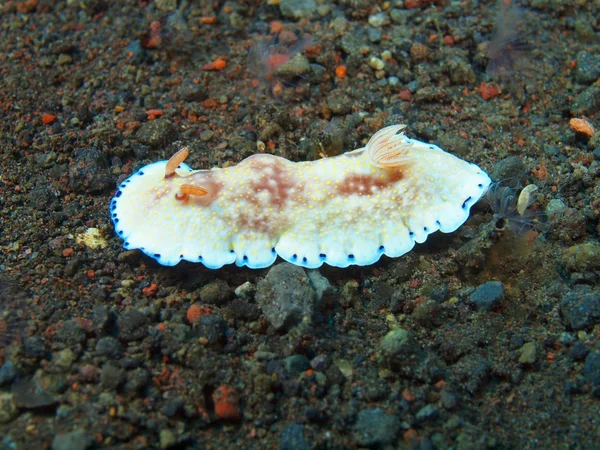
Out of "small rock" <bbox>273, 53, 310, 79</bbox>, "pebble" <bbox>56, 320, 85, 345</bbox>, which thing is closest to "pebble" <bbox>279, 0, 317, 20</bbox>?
"small rock" <bbox>273, 53, 310, 79</bbox>

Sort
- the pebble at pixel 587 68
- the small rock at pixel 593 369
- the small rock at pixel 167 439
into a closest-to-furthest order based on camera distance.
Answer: the small rock at pixel 167 439 → the small rock at pixel 593 369 → the pebble at pixel 587 68

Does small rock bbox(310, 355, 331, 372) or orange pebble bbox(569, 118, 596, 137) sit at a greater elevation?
orange pebble bbox(569, 118, 596, 137)

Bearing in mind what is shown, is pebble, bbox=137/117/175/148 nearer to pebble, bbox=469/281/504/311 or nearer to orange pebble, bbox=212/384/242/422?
orange pebble, bbox=212/384/242/422

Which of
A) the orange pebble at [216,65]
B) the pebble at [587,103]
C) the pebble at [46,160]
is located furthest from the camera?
the orange pebble at [216,65]

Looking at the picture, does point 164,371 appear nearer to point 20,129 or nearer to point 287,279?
point 287,279

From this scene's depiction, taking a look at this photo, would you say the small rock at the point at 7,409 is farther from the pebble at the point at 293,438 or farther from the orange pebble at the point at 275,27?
the orange pebble at the point at 275,27

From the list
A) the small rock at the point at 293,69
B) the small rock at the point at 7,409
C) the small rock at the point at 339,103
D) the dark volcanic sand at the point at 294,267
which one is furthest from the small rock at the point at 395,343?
the small rock at the point at 293,69

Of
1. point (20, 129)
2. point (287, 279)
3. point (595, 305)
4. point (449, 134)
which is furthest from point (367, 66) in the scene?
point (20, 129)
